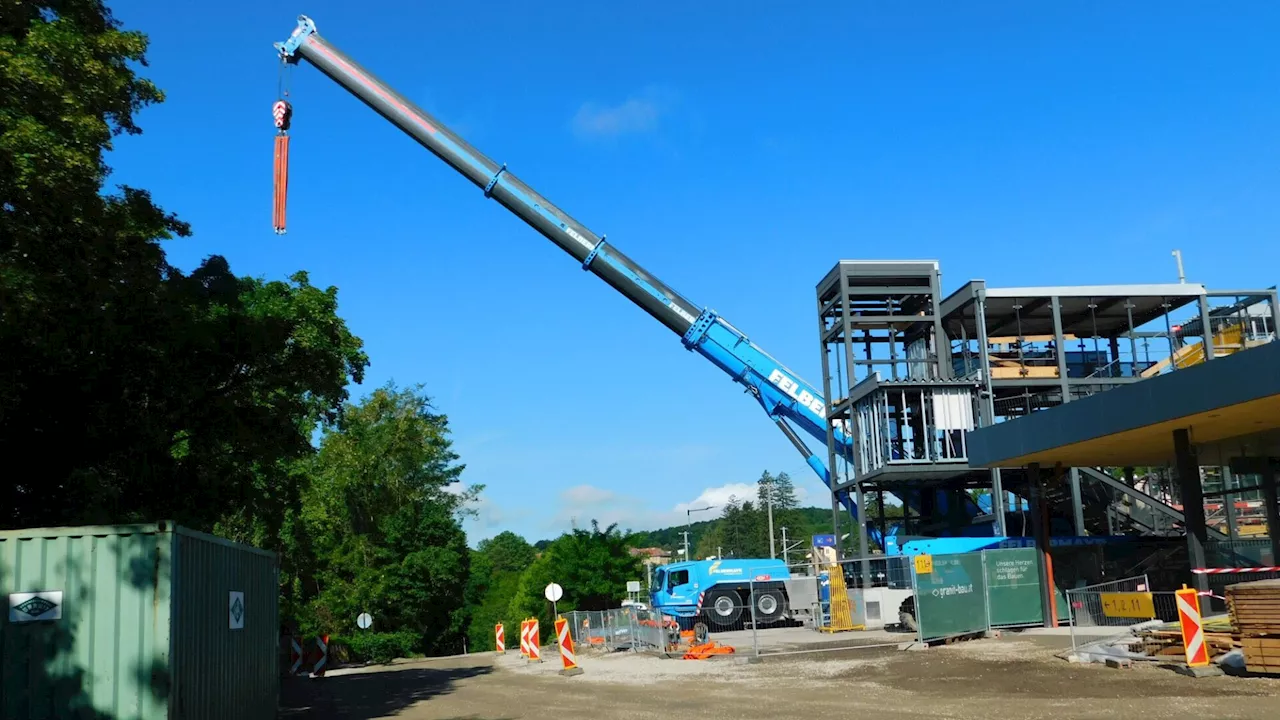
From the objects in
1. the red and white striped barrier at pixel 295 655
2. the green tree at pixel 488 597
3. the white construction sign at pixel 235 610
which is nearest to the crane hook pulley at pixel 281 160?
the red and white striped barrier at pixel 295 655

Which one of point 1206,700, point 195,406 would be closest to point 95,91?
point 195,406

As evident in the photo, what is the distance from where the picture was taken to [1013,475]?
38.1 metres

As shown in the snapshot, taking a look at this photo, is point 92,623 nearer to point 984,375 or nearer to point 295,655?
point 295,655

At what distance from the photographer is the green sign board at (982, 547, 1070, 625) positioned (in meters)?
24.3

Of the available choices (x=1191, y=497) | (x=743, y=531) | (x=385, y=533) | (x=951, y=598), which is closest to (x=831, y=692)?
(x=951, y=598)

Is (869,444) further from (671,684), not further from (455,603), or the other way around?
(455,603)

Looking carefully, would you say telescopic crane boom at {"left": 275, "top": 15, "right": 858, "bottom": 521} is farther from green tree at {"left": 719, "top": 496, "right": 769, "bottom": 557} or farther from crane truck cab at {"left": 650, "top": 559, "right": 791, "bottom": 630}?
green tree at {"left": 719, "top": 496, "right": 769, "bottom": 557}

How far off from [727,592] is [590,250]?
1280cm

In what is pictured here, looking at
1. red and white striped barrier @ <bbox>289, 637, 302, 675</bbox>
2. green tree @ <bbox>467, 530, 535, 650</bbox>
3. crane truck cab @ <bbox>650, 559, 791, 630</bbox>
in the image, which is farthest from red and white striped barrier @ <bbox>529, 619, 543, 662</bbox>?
green tree @ <bbox>467, 530, 535, 650</bbox>

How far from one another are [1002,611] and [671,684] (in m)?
9.36

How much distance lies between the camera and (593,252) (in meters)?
37.1

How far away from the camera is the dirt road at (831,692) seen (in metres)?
13.3

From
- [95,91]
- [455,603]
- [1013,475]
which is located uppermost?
[95,91]

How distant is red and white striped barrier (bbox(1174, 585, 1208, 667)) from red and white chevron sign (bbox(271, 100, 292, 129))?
29.6m
